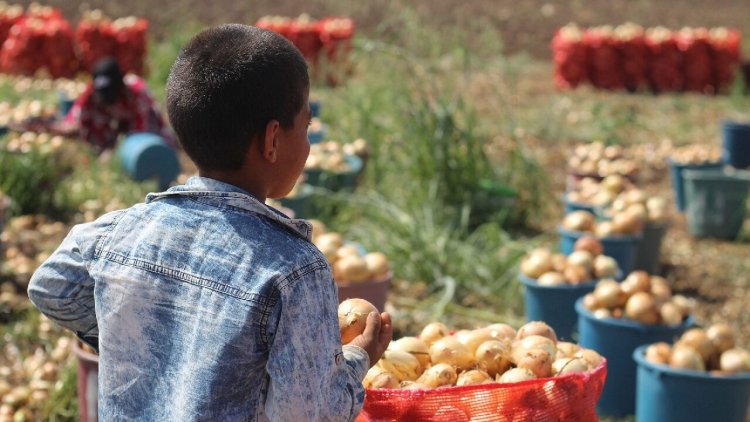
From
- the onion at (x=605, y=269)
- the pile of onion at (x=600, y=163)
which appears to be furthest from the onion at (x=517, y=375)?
the pile of onion at (x=600, y=163)

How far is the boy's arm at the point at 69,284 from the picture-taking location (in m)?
1.85

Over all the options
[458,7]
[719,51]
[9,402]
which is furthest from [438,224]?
[458,7]

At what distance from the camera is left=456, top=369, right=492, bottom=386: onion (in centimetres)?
248

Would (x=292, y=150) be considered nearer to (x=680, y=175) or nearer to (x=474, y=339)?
(x=474, y=339)

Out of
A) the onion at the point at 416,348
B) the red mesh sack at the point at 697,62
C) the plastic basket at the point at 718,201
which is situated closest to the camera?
the onion at the point at 416,348

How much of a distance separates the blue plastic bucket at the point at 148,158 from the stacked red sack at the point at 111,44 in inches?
317

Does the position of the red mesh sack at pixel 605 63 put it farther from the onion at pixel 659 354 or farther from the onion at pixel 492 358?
the onion at pixel 492 358

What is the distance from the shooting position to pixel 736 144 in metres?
9.09

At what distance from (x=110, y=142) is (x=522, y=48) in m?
14.2

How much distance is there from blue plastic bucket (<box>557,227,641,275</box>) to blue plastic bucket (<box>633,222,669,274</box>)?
0.56m

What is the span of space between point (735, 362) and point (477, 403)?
1.70 meters

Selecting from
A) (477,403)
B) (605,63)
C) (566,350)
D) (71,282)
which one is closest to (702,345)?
(566,350)

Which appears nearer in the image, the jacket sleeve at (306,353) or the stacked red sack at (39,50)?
the jacket sleeve at (306,353)

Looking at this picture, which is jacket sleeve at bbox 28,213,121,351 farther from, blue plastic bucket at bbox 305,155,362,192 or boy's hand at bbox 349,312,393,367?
blue plastic bucket at bbox 305,155,362,192
